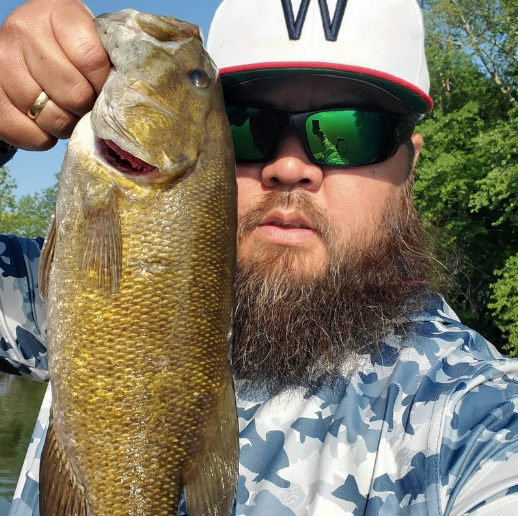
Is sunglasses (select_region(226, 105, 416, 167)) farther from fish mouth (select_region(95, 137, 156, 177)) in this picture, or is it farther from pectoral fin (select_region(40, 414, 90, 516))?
pectoral fin (select_region(40, 414, 90, 516))

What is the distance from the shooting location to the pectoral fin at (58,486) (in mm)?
1697

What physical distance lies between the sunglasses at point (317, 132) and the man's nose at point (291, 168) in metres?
0.02

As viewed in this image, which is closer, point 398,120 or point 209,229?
point 209,229

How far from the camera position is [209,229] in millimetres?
1833

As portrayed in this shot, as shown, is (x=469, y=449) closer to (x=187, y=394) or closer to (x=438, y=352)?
(x=438, y=352)

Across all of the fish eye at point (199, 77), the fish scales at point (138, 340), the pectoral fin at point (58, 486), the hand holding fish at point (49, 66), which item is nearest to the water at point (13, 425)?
the pectoral fin at point (58, 486)

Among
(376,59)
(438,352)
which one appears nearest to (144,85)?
(376,59)

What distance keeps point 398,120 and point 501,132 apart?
16.5m

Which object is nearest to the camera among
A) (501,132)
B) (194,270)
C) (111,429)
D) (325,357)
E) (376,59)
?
(111,429)

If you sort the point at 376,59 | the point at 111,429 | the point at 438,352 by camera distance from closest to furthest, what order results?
the point at 111,429 → the point at 438,352 → the point at 376,59

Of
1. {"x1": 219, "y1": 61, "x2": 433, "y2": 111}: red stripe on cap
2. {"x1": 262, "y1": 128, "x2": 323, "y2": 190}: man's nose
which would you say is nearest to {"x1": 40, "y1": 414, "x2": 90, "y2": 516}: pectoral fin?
{"x1": 262, "y1": 128, "x2": 323, "y2": 190}: man's nose

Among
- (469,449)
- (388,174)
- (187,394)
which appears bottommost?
(469,449)

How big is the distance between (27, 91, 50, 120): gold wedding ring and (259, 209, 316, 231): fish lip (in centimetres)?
104

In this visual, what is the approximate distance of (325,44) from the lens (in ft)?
8.40
